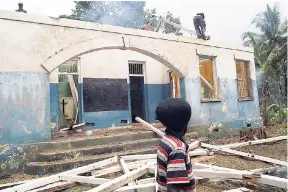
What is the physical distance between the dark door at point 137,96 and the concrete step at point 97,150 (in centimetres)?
469

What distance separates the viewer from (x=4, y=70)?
5914mm

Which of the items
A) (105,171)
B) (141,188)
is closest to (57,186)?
(105,171)

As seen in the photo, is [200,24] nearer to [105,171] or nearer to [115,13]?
[105,171]

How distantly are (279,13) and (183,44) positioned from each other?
15177 millimetres

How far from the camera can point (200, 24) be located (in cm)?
983

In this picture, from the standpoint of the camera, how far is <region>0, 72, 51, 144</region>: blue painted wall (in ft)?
19.2

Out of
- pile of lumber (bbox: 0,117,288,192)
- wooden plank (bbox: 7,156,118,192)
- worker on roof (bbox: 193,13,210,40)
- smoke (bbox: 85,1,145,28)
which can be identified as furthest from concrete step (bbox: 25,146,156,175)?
smoke (bbox: 85,1,145,28)

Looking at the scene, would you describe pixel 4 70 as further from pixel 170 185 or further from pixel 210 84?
pixel 210 84

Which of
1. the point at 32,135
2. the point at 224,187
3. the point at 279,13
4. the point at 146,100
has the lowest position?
the point at 224,187

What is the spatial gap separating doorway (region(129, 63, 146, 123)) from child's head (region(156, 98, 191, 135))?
9378 mm

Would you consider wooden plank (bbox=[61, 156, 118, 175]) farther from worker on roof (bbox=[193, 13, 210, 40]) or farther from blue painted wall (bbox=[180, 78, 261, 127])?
worker on roof (bbox=[193, 13, 210, 40])

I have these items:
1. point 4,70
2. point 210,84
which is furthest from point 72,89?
point 210,84

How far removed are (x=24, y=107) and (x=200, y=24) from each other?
6760 mm

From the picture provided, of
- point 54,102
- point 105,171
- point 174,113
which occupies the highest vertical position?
point 54,102
